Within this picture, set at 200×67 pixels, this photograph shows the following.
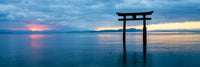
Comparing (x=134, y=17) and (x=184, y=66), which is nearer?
(x=184, y=66)

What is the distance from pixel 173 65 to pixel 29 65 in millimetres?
9221

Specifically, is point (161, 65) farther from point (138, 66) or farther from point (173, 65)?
point (138, 66)

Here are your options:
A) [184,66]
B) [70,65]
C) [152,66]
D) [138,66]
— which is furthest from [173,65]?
[70,65]

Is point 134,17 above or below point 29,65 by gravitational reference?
above

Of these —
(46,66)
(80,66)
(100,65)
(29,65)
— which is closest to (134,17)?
(100,65)

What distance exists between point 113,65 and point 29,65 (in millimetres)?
5502

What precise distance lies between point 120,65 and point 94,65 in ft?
5.48

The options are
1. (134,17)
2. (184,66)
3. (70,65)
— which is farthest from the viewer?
(134,17)

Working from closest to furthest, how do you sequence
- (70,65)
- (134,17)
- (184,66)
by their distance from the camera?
(184,66) < (70,65) < (134,17)

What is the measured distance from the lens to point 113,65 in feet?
27.9

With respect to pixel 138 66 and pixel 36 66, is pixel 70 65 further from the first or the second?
pixel 138 66

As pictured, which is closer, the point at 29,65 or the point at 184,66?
the point at 184,66

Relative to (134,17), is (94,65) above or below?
below

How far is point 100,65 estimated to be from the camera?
852 centimetres
